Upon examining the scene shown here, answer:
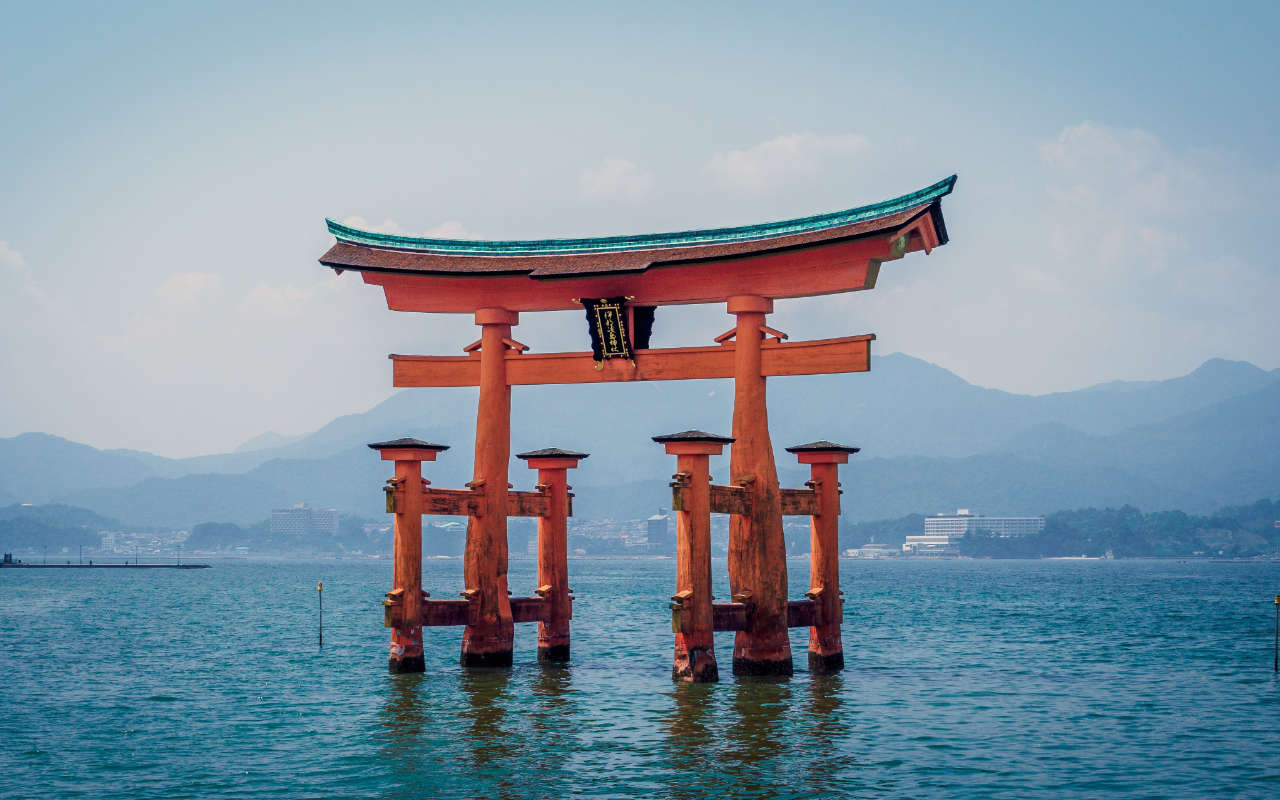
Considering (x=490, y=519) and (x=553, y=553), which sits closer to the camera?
(x=490, y=519)

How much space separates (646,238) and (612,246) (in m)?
0.80

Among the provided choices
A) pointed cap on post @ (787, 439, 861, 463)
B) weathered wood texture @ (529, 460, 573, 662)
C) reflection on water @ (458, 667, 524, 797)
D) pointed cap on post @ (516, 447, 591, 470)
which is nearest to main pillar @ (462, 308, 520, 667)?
reflection on water @ (458, 667, 524, 797)

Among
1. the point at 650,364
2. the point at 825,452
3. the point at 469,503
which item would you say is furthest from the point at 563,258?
the point at 825,452

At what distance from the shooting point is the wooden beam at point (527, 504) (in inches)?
1046

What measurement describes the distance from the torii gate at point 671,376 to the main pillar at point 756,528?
0.09 ft

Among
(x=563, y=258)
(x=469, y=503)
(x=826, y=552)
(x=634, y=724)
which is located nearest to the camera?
(x=634, y=724)

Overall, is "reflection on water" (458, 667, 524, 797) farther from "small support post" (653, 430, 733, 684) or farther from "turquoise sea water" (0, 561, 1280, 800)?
"small support post" (653, 430, 733, 684)

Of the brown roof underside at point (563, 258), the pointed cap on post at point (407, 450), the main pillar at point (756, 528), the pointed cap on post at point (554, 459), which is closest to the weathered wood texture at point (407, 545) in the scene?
the pointed cap on post at point (407, 450)

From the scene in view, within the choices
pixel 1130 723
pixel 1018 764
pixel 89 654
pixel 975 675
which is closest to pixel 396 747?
pixel 1018 764

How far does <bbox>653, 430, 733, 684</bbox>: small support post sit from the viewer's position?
2262cm

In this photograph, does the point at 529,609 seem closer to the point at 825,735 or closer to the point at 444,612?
the point at 444,612

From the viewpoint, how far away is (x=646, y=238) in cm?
2675

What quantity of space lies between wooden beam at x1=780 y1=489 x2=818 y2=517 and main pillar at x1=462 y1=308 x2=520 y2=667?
18.3ft

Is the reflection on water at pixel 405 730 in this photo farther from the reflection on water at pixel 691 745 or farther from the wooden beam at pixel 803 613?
the wooden beam at pixel 803 613
